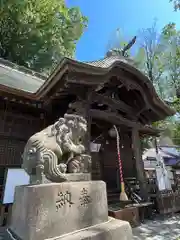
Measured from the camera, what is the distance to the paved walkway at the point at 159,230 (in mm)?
4381

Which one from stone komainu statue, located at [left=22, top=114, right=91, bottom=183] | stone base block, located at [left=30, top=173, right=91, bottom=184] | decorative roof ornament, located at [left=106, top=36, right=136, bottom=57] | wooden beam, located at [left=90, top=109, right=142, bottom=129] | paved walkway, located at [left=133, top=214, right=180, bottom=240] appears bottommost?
paved walkway, located at [left=133, top=214, right=180, bottom=240]

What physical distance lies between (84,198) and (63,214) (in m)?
0.43

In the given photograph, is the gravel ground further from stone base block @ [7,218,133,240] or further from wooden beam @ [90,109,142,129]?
wooden beam @ [90,109,142,129]

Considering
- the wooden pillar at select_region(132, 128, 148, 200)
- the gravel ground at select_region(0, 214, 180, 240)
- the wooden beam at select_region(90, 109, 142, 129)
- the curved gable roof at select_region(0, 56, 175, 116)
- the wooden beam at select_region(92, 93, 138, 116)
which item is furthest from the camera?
the wooden pillar at select_region(132, 128, 148, 200)

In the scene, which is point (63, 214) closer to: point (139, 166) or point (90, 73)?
point (90, 73)

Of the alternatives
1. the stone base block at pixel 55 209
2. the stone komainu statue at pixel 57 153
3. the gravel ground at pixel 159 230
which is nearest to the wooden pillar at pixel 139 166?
the gravel ground at pixel 159 230

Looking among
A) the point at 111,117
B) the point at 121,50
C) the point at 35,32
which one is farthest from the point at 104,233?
the point at 35,32

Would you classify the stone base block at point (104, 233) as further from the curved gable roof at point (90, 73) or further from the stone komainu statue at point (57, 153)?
the curved gable roof at point (90, 73)

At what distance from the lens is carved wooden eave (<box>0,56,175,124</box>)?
4789 mm

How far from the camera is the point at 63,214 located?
2611 millimetres

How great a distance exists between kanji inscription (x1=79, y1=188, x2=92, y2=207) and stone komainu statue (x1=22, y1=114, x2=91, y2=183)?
12.5 inches

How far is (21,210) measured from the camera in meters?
2.55

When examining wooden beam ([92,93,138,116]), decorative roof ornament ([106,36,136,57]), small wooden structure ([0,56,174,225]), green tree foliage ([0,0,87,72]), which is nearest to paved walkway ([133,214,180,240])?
small wooden structure ([0,56,174,225])

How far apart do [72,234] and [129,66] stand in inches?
196
